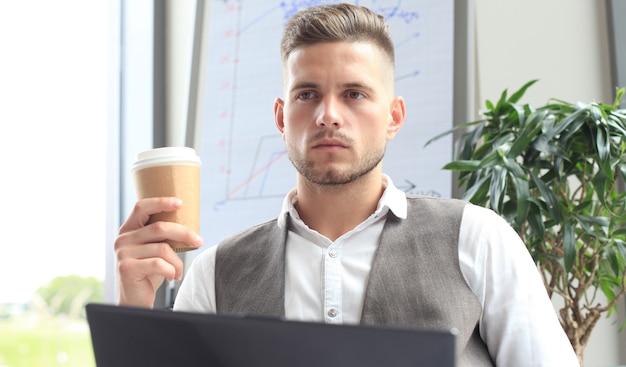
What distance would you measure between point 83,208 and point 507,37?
1.68 metres

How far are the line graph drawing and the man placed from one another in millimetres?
736

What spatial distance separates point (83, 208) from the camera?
8.93 ft

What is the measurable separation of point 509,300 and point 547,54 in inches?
42.3

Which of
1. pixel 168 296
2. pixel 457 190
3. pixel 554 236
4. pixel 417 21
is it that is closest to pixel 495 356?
pixel 554 236

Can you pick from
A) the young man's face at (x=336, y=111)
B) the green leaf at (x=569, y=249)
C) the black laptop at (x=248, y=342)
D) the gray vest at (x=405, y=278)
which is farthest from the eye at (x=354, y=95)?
the black laptop at (x=248, y=342)

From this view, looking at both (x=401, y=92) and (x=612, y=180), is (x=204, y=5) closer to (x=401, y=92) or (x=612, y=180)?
(x=401, y=92)

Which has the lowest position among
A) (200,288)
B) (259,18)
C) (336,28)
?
(200,288)

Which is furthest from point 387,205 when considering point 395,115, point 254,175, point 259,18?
point 259,18

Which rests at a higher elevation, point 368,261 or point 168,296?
point 368,261

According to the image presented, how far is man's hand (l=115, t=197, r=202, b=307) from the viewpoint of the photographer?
42.4 inches

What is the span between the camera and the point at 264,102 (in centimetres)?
247

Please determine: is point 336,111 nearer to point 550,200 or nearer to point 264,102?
point 550,200

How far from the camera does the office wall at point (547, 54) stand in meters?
1.97

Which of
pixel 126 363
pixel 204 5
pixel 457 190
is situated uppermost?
pixel 204 5
